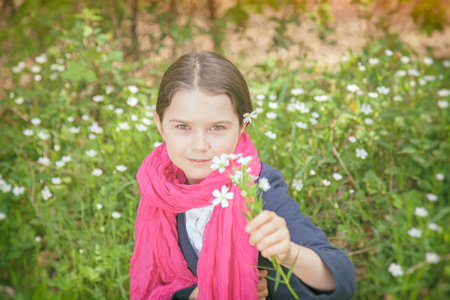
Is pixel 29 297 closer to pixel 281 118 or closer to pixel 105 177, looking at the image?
pixel 105 177

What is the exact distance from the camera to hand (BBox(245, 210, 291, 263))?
113 centimetres

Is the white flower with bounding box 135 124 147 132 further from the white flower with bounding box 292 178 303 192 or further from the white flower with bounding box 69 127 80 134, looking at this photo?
the white flower with bounding box 292 178 303 192

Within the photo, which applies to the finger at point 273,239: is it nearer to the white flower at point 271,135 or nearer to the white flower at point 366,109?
the white flower at point 271,135

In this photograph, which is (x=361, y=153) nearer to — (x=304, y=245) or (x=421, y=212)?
(x=421, y=212)

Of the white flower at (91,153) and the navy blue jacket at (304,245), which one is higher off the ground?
the navy blue jacket at (304,245)

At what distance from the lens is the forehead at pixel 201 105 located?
1472 millimetres

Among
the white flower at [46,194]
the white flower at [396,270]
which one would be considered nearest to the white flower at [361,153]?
the white flower at [396,270]

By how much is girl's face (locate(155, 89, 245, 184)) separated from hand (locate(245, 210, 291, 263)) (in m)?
0.43

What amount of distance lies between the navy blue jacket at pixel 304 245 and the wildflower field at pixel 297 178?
0.30 m

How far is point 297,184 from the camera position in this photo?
6.99 ft

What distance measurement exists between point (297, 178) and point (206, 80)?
0.93m

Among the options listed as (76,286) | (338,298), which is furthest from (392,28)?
(76,286)

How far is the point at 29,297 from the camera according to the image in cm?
166

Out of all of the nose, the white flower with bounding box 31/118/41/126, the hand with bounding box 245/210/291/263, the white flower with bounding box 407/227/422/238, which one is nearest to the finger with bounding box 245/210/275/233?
the hand with bounding box 245/210/291/263
